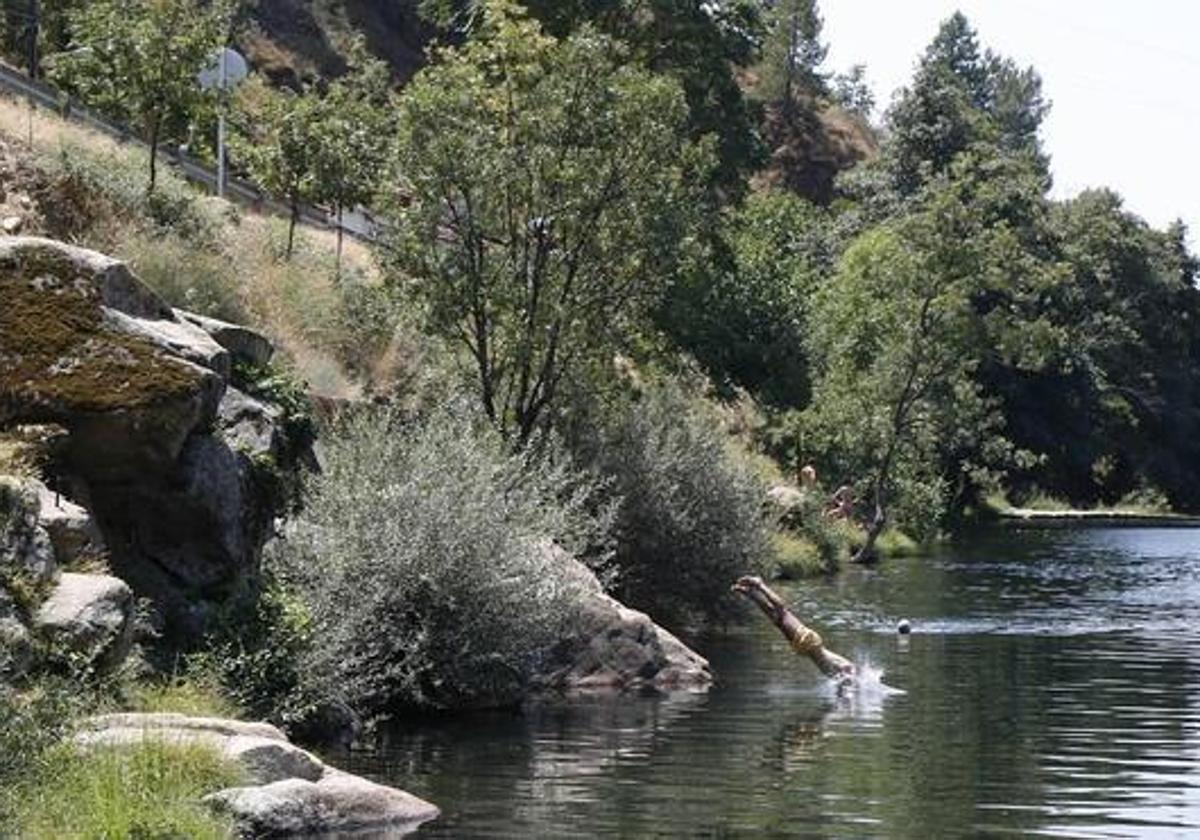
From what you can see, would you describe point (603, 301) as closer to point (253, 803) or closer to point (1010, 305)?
point (253, 803)

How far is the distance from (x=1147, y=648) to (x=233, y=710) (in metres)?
18.3

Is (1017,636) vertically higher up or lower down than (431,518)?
lower down

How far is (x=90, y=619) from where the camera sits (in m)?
14.3

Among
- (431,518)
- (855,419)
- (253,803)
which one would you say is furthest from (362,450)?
(855,419)

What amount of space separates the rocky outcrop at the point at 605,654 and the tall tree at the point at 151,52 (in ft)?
51.3

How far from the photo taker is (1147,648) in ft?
98.1

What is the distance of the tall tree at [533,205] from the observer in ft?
100

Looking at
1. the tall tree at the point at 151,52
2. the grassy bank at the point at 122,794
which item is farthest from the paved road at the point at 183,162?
the grassy bank at the point at 122,794

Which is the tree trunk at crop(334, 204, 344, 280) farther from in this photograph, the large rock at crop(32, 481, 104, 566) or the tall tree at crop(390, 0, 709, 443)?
the large rock at crop(32, 481, 104, 566)

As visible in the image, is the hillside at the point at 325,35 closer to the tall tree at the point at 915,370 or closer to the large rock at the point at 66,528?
the tall tree at the point at 915,370

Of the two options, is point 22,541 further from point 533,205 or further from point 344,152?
point 344,152

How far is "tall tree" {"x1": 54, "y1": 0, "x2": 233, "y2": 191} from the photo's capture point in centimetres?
3444

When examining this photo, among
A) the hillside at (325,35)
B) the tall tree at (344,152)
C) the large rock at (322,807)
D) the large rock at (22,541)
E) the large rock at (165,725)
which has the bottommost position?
the large rock at (322,807)

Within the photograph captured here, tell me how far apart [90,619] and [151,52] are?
22.3 metres
